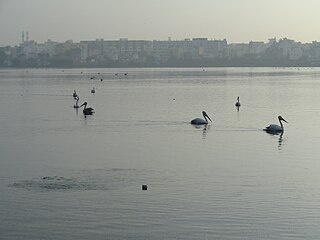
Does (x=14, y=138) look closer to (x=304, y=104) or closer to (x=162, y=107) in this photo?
(x=162, y=107)

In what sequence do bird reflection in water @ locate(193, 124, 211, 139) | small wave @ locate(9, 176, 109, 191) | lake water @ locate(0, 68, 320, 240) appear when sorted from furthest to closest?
bird reflection in water @ locate(193, 124, 211, 139)
small wave @ locate(9, 176, 109, 191)
lake water @ locate(0, 68, 320, 240)

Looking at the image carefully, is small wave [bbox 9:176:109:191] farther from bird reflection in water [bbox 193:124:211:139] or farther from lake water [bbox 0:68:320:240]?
bird reflection in water [bbox 193:124:211:139]

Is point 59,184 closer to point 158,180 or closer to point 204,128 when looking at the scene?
point 158,180

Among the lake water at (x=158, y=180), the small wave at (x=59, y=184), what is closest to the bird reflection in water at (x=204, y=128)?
the lake water at (x=158, y=180)

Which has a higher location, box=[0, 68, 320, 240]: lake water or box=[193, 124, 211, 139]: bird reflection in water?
box=[0, 68, 320, 240]: lake water

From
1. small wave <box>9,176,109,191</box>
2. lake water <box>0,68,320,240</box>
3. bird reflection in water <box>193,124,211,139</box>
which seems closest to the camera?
lake water <box>0,68,320,240</box>

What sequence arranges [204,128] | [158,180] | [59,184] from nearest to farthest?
[59,184] → [158,180] → [204,128]

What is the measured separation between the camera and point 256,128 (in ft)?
102

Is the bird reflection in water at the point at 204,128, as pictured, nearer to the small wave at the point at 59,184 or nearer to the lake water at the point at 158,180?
the lake water at the point at 158,180

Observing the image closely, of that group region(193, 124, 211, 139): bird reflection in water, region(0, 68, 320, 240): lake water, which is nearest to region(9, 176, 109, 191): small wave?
region(0, 68, 320, 240): lake water

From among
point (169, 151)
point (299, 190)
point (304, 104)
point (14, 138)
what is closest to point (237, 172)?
point (299, 190)

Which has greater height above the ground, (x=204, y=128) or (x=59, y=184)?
(x=59, y=184)

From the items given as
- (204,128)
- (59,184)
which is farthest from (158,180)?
(204,128)

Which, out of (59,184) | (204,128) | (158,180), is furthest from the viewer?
(204,128)
